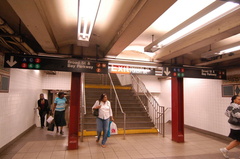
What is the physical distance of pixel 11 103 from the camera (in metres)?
4.47

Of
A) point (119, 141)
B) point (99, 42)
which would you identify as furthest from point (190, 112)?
point (99, 42)

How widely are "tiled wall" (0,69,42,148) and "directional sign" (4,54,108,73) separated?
0.93 m

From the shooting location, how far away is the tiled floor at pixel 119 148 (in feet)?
13.0

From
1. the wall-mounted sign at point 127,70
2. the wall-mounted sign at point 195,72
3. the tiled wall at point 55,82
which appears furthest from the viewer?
the tiled wall at point 55,82

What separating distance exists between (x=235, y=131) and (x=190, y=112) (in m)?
3.70

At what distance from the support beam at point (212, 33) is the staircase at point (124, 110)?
3.30 m

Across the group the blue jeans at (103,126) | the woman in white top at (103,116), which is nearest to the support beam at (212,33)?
the woman in white top at (103,116)

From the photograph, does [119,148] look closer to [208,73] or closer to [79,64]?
[79,64]

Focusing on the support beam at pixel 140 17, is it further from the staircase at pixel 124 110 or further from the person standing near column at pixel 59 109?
the staircase at pixel 124 110

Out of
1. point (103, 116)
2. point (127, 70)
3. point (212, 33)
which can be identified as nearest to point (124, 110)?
point (103, 116)

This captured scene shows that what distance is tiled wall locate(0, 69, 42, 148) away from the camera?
161 inches

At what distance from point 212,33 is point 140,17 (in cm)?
150

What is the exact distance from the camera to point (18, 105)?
16.5 ft

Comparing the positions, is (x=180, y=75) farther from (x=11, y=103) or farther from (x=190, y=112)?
(x=11, y=103)
